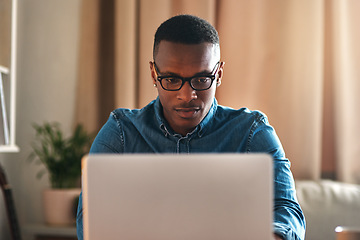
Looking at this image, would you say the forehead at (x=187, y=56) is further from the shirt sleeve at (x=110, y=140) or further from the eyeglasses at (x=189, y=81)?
the shirt sleeve at (x=110, y=140)

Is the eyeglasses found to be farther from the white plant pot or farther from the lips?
the white plant pot

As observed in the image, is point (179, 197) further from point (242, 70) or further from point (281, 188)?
point (242, 70)

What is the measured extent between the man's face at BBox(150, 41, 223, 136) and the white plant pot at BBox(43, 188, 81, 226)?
111cm

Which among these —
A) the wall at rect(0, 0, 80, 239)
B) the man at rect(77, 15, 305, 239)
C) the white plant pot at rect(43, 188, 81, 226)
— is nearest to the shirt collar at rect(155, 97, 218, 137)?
the man at rect(77, 15, 305, 239)

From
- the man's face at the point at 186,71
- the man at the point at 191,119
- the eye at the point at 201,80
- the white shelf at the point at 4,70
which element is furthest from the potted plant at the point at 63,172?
the eye at the point at 201,80

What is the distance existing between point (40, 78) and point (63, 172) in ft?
2.06

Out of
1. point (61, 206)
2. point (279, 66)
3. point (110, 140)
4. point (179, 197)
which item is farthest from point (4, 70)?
point (179, 197)

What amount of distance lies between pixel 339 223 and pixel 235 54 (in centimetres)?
94

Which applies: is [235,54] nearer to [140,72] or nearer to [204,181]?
[140,72]

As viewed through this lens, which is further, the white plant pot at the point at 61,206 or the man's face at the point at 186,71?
the white plant pot at the point at 61,206

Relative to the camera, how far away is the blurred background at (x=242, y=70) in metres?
2.13

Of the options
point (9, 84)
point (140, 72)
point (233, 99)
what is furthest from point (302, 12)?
point (9, 84)

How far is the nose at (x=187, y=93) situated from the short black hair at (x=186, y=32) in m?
0.12

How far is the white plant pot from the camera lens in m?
2.09
